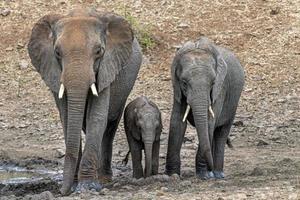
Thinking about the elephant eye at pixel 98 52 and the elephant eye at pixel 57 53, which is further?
the elephant eye at pixel 98 52

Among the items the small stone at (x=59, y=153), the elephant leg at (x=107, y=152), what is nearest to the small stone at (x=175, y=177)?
the elephant leg at (x=107, y=152)

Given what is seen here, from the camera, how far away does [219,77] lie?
1297 centimetres

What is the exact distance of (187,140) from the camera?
1652 cm

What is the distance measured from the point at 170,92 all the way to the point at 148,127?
579 cm

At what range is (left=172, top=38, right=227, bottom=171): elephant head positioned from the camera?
40.6 ft

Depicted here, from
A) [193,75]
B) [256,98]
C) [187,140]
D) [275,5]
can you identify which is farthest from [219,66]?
[275,5]

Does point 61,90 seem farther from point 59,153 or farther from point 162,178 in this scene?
point 59,153

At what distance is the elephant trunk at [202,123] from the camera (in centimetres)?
1228

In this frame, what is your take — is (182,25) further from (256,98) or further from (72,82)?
(72,82)

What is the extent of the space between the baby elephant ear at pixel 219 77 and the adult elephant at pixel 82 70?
109 centimetres

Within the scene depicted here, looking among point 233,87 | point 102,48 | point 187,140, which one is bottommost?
point 187,140

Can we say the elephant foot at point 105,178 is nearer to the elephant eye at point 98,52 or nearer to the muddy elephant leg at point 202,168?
the muddy elephant leg at point 202,168

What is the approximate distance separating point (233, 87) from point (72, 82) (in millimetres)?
3548

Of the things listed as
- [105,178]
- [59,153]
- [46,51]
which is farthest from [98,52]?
[59,153]
